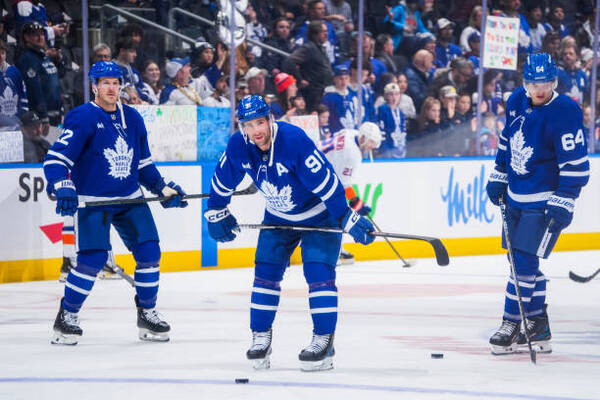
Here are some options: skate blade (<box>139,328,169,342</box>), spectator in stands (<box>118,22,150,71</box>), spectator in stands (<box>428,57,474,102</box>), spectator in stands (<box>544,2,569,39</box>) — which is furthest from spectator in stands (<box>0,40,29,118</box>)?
spectator in stands (<box>544,2,569,39</box>)

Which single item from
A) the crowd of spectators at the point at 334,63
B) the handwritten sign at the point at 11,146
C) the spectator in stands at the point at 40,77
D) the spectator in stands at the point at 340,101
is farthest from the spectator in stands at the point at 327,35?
the handwritten sign at the point at 11,146

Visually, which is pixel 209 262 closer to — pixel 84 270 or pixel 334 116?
pixel 334 116

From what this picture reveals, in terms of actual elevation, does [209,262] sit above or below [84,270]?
below

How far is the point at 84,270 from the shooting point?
4.96 metres

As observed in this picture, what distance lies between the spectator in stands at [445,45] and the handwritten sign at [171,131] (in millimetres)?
2504

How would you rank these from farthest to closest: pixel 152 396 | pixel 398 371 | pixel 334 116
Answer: pixel 334 116
pixel 398 371
pixel 152 396

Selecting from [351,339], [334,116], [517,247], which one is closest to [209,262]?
[334,116]

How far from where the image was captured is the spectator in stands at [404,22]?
9.20 meters

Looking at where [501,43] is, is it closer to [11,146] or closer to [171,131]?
[171,131]

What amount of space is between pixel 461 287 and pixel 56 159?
10.3 ft

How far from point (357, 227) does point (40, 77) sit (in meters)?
3.68

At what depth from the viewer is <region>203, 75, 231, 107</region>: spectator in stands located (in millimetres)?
8125

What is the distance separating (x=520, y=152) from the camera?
186 inches

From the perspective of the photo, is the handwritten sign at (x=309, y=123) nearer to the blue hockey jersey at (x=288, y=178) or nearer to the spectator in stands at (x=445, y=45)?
the spectator in stands at (x=445, y=45)
